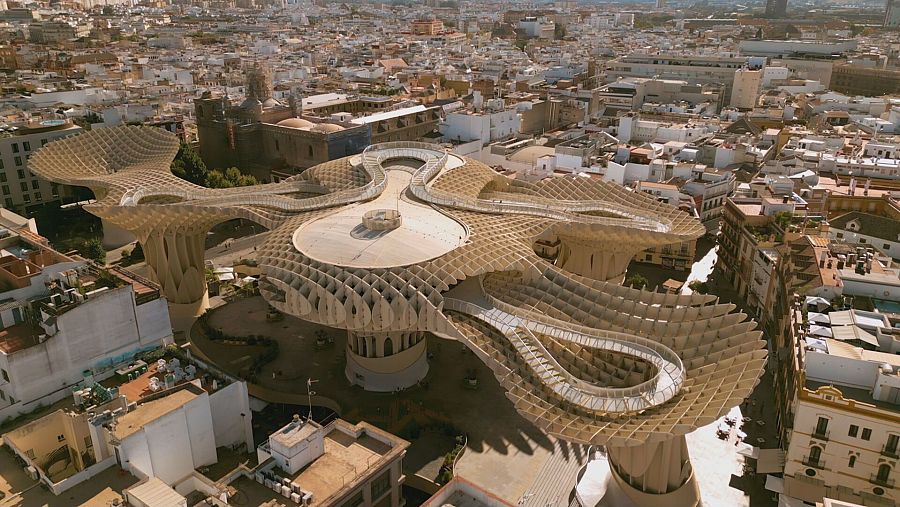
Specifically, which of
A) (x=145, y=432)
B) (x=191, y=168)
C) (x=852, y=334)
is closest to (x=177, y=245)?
(x=145, y=432)

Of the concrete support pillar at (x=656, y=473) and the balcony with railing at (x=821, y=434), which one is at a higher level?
the balcony with railing at (x=821, y=434)

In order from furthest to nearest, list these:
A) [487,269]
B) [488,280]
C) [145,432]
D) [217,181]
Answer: [217,181]
[488,280]
[487,269]
[145,432]

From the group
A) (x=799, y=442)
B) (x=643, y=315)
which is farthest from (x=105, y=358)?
(x=799, y=442)

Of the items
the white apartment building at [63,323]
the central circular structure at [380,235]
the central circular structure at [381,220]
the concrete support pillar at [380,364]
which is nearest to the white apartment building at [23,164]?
the white apartment building at [63,323]

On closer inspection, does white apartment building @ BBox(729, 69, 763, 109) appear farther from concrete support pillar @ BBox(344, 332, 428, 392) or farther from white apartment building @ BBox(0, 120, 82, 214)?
white apartment building @ BBox(0, 120, 82, 214)

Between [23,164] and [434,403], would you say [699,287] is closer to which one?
[434,403]

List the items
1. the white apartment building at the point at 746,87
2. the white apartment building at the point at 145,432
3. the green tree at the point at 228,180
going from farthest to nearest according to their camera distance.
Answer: the white apartment building at the point at 746,87 → the green tree at the point at 228,180 → the white apartment building at the point at 145,432

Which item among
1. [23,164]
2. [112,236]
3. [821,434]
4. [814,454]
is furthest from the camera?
[23,164]

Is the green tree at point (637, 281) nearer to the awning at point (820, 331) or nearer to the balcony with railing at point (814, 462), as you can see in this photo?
the awning at point (820, 331)

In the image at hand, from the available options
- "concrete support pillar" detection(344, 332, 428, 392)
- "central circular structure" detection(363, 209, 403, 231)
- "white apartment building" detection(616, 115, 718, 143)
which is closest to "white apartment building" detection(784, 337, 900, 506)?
"concrete support pillar" detection(344, 332, 428, 392)
